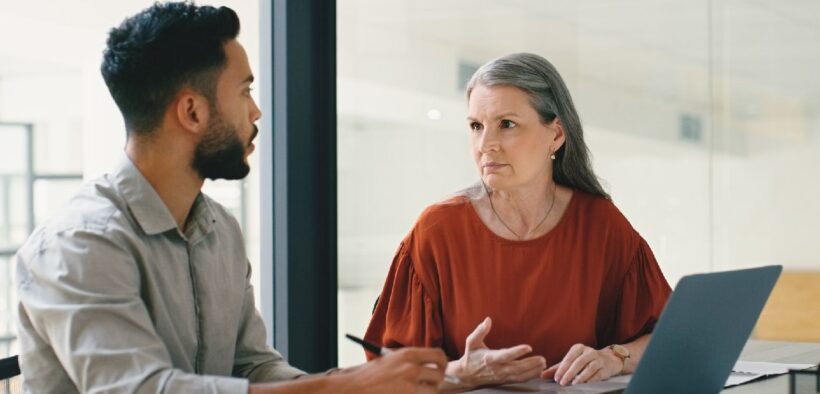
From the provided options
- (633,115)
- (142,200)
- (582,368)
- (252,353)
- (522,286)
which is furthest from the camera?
(633,115)

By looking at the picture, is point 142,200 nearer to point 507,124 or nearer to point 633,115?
point 507,124

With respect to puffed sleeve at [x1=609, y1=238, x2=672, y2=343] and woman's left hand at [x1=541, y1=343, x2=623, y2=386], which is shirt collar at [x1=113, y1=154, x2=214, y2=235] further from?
puffed sleeve at [x1=609, y1=238, x2=672, y2=343]

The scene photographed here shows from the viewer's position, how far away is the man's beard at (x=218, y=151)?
2002 millimetres

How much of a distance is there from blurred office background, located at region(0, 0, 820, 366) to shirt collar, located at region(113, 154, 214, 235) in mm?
1752

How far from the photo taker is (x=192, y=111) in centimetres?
199

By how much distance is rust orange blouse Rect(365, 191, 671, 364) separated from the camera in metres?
2.62

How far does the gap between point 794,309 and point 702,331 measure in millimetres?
2157

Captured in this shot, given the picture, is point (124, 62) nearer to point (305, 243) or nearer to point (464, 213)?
point (464, 213)

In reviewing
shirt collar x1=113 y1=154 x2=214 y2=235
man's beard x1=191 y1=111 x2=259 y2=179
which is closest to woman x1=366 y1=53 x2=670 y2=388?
man's beard x1=191 y1=111 x2=259 y2=179

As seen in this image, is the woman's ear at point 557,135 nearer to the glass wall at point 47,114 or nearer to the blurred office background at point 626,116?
the glass wall at point 47,114

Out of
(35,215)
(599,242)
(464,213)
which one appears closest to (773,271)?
(599,242)

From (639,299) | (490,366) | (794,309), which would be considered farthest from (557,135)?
(794,309)

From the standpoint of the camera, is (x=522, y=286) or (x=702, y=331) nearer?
(x=702, y=331)

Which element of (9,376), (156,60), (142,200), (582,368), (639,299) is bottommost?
(9,376)
